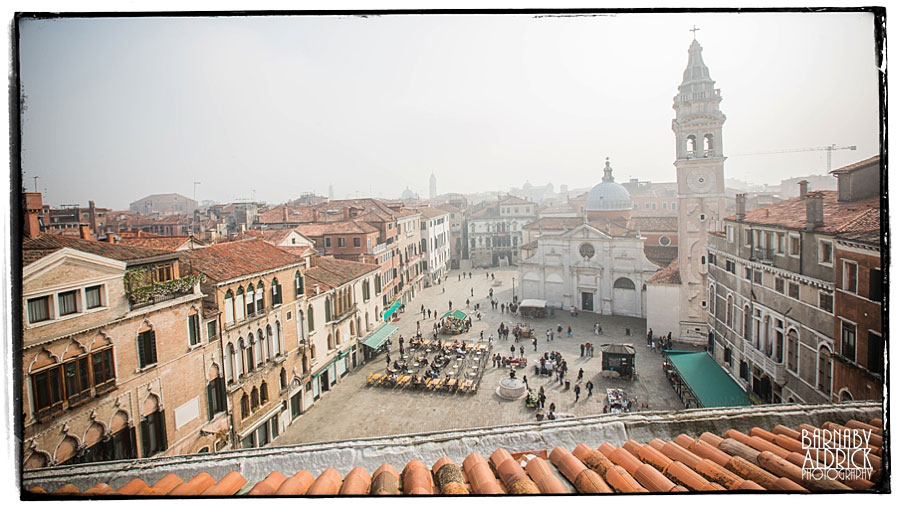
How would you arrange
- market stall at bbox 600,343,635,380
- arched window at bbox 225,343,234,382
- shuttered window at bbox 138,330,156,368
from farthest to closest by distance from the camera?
market stall at bbox 600,343,635,380 < arched window at bbox 225,343,234,382 < shuttered window at bbox 138,330,156,368

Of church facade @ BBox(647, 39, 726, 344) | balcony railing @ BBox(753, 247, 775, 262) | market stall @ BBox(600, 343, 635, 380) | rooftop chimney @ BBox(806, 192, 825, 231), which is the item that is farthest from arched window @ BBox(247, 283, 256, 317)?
church facade @ BBox(647, 39, 726, 344)

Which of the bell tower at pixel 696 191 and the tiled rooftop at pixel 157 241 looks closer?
the tiled rooftop at pixel 157 241

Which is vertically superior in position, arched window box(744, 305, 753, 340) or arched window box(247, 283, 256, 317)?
arched window box(247, 283, 256, 317)

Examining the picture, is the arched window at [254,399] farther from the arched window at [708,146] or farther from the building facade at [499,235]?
the building facade at [499,235]

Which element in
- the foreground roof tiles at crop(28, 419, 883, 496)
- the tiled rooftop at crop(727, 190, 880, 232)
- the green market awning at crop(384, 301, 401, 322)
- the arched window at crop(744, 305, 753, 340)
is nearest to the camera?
the foreground roof tiles at crop(28, 419, 883, 496)

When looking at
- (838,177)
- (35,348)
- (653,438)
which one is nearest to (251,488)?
(35,348)

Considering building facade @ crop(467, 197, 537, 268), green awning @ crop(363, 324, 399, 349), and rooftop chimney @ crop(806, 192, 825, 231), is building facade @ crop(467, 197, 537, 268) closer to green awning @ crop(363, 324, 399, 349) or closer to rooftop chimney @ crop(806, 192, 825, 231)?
green awning @ crop(363, 324, 399, 349)

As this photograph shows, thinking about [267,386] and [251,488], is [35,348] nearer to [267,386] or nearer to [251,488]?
[251,488]

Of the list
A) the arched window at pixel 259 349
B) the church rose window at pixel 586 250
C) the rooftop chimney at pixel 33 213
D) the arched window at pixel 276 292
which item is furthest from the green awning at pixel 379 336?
the rooftop chimney at pixel 33 213

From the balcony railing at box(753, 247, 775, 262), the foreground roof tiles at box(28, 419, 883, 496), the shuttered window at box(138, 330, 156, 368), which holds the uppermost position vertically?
the balcony railing at box(753, 247, 775, 262)
